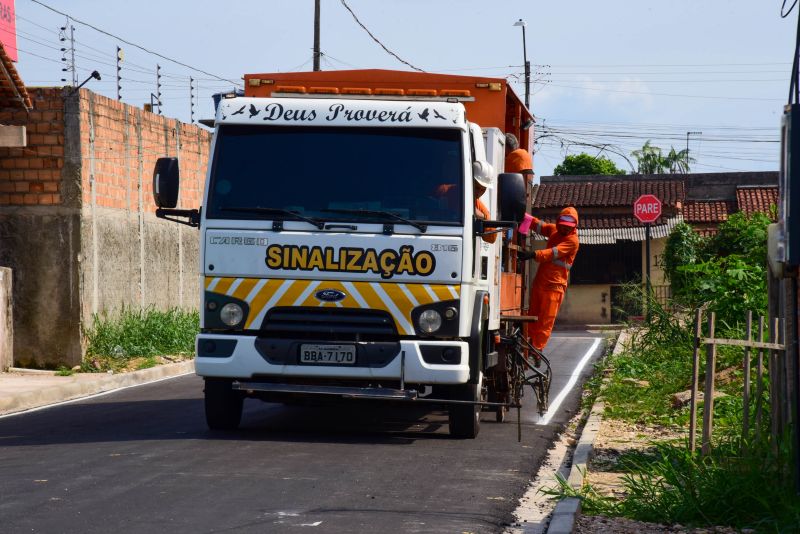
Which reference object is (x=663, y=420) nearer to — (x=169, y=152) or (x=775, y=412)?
(x=775, y=412)

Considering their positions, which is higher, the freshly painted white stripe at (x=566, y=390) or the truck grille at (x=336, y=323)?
the truck grille at (x=336, y=323)

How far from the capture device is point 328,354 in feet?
33.4

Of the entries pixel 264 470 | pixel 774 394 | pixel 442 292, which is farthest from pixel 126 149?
pixel 774 394

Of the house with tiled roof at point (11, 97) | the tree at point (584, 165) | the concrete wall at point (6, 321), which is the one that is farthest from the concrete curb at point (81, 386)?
the tree at point (584, 165)

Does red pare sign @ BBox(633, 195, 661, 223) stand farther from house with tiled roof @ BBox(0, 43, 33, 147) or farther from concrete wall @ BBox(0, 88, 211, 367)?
house with tiled roof @ BBox(0, 43, 33, 147)

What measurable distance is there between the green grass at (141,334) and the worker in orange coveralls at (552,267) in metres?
7.66

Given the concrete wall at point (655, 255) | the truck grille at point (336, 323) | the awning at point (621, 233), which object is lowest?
the truck grille at point (336, 323)

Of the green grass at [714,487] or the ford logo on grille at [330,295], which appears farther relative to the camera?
the ford logo on grille at [330,295]

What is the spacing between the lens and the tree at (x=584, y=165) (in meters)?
68.4

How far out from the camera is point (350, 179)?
10367 mm

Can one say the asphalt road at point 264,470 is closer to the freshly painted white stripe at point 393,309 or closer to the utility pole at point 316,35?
the freshly painted white stripe at point 393,309

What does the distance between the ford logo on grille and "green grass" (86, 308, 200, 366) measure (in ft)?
30.5

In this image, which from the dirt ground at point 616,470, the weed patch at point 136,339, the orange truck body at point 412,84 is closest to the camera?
the dirt ground at point 616,470

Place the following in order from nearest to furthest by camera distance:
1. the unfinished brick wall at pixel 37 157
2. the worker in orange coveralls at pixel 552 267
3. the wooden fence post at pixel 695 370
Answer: the wooden fence post at pixel 695 370 → the worker in orange coveralls at pixel 552 267 → the unfinished brick wall at pixel 37 157
